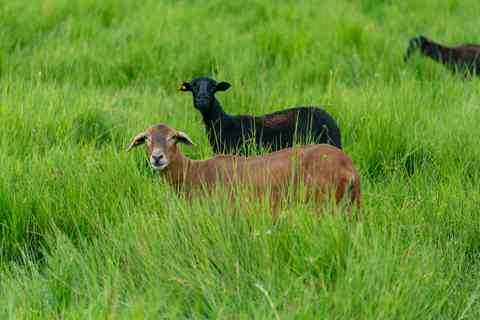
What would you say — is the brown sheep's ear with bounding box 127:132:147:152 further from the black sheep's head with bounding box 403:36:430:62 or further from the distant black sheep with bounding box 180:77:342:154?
the black sheep's head with bounding box 403:36:430:62

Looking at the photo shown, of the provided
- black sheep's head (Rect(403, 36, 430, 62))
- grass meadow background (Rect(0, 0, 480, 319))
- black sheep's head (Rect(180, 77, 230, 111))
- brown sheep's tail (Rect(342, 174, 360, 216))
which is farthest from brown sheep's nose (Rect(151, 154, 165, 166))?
black sheep's head (Rect(403, 36, 430, 62))

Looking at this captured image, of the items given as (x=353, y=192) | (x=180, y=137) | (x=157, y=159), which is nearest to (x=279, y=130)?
(x=180, y=137)

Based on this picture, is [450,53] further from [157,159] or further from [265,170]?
[157,159]

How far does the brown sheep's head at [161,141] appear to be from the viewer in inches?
186

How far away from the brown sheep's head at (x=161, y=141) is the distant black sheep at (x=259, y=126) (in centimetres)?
83

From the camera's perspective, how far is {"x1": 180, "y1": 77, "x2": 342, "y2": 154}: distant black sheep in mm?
5727

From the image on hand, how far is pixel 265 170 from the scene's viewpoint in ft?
14.8

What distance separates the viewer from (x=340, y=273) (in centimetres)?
337

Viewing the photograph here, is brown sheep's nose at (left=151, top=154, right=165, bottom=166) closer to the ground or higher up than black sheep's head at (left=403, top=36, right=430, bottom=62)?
closer to the ground

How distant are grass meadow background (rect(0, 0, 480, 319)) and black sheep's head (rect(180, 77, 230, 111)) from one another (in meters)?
0.21

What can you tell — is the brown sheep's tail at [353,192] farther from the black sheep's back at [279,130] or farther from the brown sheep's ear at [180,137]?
the black sheep's back at [279,130]

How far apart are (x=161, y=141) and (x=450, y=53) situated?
5.21 meters

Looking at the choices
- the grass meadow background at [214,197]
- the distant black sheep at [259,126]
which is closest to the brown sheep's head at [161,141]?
the grass meadow background at [214,197]

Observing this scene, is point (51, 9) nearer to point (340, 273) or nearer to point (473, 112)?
point (473, 112)
